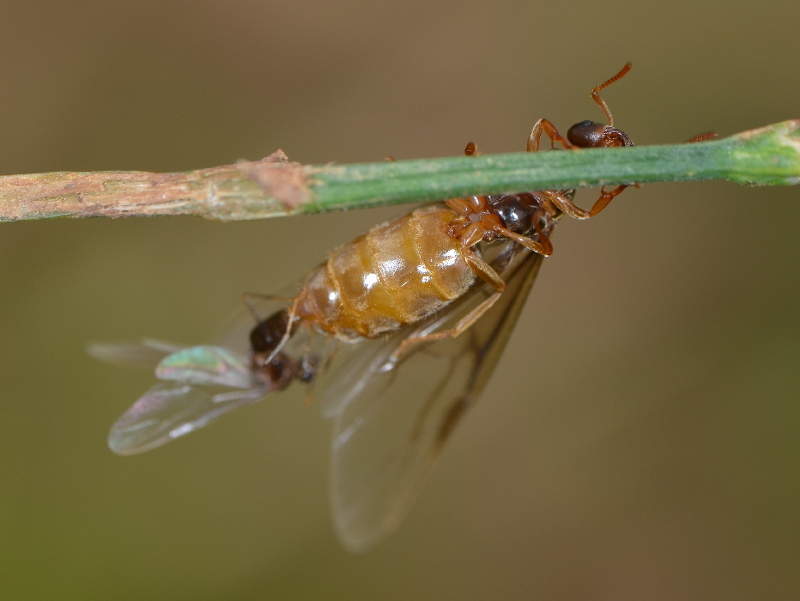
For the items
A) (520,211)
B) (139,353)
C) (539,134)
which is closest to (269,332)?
(139,353)

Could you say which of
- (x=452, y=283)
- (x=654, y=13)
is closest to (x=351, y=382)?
(x=452, y=283)

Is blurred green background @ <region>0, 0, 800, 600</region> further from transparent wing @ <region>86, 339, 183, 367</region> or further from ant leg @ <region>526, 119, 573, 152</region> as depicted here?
ant leg @ <region>526, 119, 573, 152</region>

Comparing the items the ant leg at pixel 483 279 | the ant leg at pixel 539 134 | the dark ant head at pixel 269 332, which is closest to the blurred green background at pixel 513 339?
the dark ant head at pixel 269 332

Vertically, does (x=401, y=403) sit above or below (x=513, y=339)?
below

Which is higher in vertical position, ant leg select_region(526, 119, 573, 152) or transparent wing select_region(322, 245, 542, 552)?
ant leg select_region(526, 119, 573, 152)

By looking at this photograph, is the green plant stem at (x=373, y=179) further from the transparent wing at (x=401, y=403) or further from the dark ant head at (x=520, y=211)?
the transparent wing at (x=401, y=403)

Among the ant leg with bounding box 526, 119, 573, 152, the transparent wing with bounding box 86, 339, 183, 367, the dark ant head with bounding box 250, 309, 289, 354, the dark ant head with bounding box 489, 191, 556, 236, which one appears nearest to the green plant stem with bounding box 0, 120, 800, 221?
the ant leg with bounding box 526, 119, 573, 152

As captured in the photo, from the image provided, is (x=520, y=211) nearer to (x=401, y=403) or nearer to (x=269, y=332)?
(x=401, y=403)
